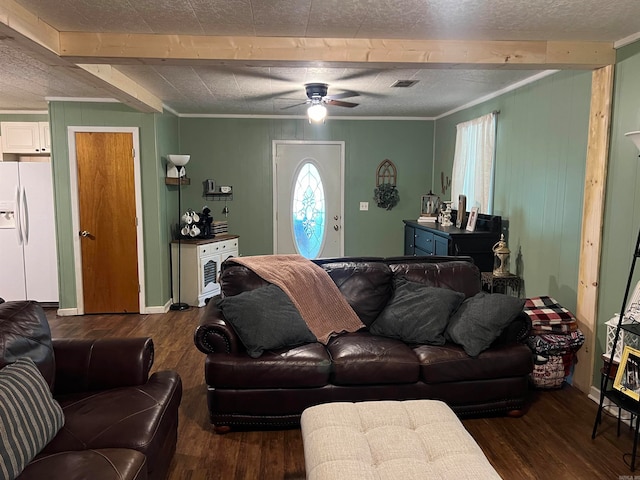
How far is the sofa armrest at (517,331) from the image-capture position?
289 cm

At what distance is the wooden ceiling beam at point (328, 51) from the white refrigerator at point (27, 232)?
3.00 metres

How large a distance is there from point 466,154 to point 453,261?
2061 millimetres

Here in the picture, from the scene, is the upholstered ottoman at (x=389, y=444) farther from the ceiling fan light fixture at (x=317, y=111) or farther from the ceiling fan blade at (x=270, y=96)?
the ceiling fan blade at (x=270, y=96)

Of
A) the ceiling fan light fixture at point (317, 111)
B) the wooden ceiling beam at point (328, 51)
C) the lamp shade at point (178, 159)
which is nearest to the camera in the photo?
the wooden ceiling beam at point (328, 51)

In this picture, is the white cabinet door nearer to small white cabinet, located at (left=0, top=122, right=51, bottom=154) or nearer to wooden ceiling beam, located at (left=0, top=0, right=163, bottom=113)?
small white cabinet, located at (left=0, top=122, right=51, bottom=154)

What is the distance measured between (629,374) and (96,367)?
280cm

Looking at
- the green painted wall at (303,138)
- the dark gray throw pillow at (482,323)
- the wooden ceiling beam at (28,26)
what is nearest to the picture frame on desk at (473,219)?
the dark gray throw pillow at (482,323)

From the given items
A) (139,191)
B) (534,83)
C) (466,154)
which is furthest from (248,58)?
(466,154)

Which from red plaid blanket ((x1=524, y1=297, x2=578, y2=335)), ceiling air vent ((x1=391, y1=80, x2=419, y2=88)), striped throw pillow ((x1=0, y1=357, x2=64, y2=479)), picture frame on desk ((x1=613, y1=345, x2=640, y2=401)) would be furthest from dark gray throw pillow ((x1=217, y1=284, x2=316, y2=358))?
ceiling air vent ((x1=391, y1=80, x2=419, y2=88))

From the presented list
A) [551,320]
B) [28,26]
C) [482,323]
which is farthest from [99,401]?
[551,320]

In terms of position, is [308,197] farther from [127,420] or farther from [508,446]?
[127,420]

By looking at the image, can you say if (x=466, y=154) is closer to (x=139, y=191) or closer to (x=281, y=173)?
(x=281, y=173)

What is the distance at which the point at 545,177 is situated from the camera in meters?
3.75

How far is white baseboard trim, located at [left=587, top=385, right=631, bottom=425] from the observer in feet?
9.27
